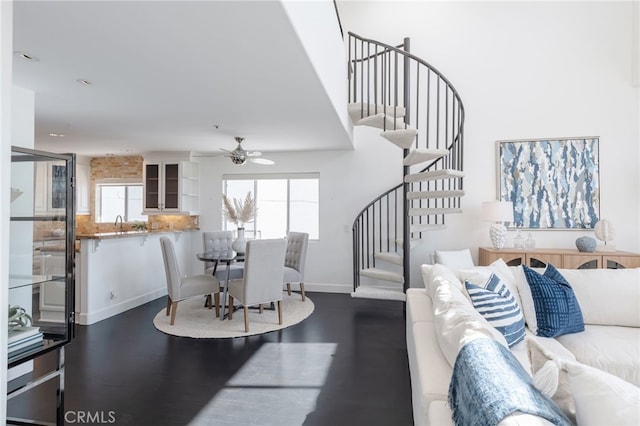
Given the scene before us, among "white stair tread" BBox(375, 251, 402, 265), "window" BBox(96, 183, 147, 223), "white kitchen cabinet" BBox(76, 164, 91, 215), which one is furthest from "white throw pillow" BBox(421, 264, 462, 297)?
"white kitchen cabinet" BBox(76, 164, 91, 215)

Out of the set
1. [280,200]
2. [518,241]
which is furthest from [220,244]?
[518,241]

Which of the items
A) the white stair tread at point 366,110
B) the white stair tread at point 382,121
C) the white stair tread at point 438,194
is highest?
the white stair tread at point 366,110

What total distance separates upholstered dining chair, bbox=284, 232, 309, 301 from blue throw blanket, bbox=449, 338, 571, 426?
373 cm

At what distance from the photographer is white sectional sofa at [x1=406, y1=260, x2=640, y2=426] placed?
890mm

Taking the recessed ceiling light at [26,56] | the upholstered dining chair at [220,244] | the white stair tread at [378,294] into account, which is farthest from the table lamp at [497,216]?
the recessed ceiling light at [26,56]

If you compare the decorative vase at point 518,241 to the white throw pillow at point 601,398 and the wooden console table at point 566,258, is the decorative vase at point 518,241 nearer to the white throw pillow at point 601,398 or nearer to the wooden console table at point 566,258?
the wooden console table at point 566,258

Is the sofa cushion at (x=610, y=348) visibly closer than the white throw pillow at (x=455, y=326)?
No

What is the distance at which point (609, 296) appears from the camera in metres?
2.62

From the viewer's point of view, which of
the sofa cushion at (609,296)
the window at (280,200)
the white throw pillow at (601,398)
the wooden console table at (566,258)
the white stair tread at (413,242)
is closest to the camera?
the white throw pillow at (601,398)

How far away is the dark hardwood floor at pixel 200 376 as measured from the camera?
2303mm

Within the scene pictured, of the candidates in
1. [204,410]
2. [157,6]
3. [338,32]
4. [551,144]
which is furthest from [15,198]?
[551,144]

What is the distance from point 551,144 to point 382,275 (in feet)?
10.0

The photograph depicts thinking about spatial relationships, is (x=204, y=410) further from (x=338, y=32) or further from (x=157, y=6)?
(x=338, y=32)

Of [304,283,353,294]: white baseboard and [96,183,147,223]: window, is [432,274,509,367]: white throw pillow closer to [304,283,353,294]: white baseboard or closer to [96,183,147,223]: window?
[304,283,353,294]: white baseboard
